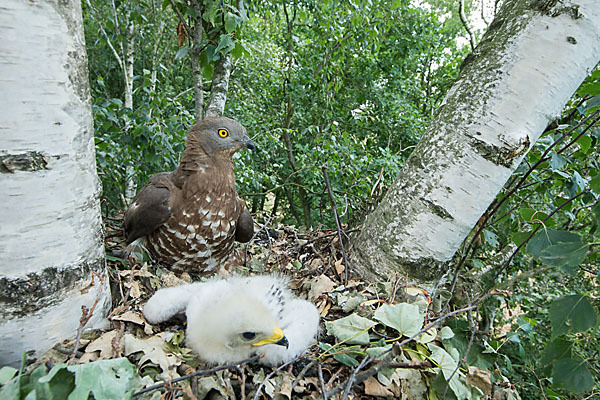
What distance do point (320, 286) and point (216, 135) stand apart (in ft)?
4.27

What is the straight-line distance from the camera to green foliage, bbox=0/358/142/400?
3.16 ft

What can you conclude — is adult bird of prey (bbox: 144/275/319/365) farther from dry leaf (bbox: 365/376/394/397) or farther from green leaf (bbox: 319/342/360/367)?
dry leaf (bbox: 365/376/394/397)

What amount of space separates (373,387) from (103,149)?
3793 millimetres

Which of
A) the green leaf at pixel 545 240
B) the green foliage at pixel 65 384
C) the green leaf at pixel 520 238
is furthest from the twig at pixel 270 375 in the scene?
the green leaf at pixel 520 238

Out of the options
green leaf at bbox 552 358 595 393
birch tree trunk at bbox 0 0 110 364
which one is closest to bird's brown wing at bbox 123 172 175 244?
birch tree trunk at bbox 0 0 110 364

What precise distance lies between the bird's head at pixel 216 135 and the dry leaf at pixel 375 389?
176 cm

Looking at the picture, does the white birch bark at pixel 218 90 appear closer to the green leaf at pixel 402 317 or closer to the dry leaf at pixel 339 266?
the dry leaf at pixel 339 266

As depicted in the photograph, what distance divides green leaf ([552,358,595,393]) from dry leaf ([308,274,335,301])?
95 cm

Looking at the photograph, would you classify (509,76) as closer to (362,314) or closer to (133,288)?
(362,314)

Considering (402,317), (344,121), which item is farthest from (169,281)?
(344,121)

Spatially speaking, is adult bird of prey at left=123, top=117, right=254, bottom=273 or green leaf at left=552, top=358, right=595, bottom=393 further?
adult bird of prey at left=123, top=117, right=254, bottom=273

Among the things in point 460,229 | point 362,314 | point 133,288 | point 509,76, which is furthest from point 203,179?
point 509,76

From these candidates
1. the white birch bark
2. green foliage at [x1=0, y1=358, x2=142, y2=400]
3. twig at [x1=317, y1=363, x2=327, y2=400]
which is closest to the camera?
green foliage at [x1=0, y1=358, x2=142, y2=400]

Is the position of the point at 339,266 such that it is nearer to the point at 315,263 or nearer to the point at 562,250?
the point at 315,263
